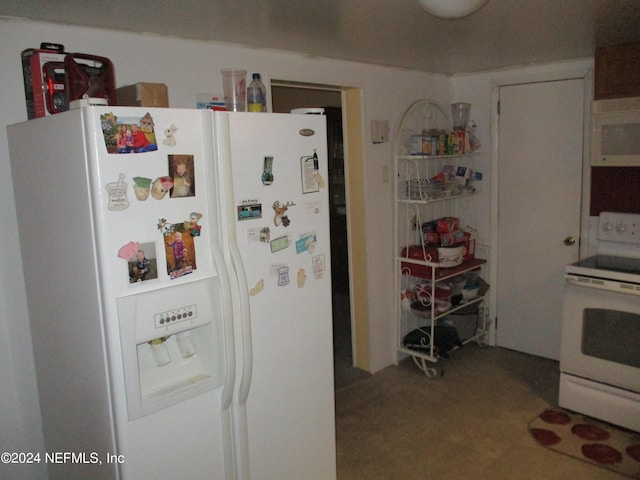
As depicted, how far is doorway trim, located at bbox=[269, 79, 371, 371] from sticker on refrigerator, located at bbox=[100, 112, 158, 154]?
1889 mm

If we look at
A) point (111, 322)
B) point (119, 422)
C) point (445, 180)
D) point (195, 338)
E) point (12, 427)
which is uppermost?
point (445, 180)

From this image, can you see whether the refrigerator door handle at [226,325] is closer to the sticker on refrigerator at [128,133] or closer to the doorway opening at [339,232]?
the sticker on refrigerator at [128,133]

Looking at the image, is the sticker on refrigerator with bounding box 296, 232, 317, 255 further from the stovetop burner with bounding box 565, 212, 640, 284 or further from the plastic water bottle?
the stovetop burner with bounding box 565, 212, 640, 284

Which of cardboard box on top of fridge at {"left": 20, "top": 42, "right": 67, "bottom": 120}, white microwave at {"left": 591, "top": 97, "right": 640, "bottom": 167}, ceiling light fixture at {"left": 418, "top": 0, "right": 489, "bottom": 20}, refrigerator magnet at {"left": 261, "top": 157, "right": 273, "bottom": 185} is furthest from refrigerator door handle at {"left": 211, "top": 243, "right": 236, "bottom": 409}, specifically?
white microwave at {"left": 591, "top": 97, "right": 640, "bottom": 167}

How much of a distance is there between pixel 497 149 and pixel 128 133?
3204mm

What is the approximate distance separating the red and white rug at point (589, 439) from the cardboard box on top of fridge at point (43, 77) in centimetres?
292

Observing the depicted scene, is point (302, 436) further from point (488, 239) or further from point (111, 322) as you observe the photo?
point (488, 239)

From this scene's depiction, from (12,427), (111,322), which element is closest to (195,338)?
(111,322)

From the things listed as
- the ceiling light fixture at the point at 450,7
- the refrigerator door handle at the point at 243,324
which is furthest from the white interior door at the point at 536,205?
the refrigerator door handle at the point at 243,324

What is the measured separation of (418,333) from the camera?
12.5 feet

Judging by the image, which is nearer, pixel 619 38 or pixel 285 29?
pixel 285 29

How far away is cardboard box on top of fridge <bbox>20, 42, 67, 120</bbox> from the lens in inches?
69.3

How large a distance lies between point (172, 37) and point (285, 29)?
0.54 meters

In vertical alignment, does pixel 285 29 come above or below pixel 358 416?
above
